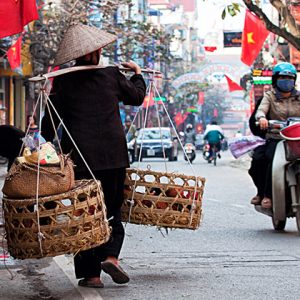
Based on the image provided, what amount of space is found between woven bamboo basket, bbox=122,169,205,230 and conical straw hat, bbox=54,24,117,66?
111 centimetres

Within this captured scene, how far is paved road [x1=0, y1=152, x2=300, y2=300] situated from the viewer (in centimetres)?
679

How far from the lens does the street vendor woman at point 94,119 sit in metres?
6.75

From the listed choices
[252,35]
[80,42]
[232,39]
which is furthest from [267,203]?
[232,39]

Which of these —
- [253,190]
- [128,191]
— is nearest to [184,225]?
[128,191]

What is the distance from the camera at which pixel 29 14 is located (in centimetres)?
1077

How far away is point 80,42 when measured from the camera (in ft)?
22.1

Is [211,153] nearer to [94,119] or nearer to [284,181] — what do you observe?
[284,181]

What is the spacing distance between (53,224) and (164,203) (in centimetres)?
145

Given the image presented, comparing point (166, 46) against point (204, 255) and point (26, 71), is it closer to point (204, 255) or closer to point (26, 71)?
point (26, 71)

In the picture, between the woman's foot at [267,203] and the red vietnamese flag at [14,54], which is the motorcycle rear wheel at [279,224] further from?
the red vietnamese flag at [14,54]

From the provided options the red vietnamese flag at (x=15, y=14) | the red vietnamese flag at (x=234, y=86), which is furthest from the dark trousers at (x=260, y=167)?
the red vietnamese flag at (x=234, y=86)

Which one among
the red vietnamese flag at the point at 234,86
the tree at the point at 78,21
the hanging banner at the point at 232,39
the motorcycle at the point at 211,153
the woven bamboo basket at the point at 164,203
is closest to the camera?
the woven bamboo basket at the point at 164,203

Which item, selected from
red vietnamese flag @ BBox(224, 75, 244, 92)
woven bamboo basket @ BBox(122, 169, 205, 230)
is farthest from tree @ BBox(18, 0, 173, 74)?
woven bamboo basket @ BBox(122, 169, 205, 230)

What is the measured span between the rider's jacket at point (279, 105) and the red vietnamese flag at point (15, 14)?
100 inches
